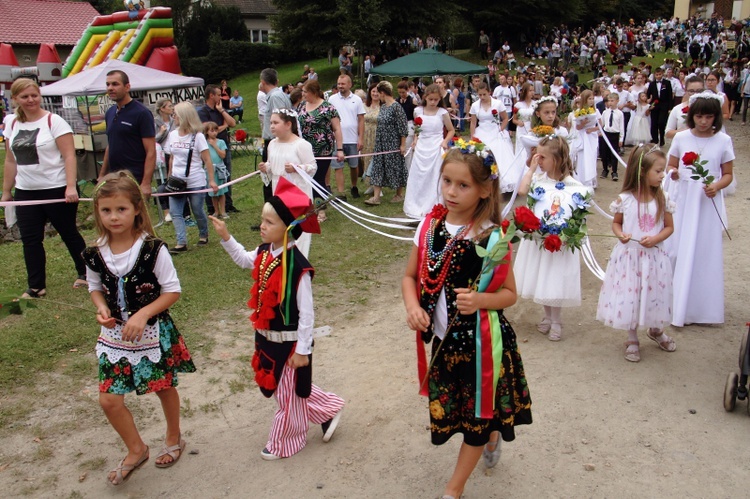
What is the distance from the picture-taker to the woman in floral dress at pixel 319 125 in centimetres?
962

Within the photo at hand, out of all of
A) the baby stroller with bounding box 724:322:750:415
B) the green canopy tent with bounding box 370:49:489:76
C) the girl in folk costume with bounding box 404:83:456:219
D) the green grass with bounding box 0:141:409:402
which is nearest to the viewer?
the baby stroller with bounding box 724:322:750:415

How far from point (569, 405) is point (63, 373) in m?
3.88

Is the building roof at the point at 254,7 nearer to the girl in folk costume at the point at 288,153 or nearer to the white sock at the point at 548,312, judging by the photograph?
the girl in folk costume at the point at 288,153

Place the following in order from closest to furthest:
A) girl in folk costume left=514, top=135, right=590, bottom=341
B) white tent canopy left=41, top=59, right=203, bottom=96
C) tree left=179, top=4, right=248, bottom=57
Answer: girl in folk costume left=514, top=135, right=590, bottom=341 < white tent canopy left=41, top=59, right=203, bottom=96 < tree left=179, top=4, right=248, bottom=57

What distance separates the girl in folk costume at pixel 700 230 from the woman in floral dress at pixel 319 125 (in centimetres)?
514

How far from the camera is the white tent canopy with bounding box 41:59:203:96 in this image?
611 inches

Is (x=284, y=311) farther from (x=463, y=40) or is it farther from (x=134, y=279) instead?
(x=463, y=40)

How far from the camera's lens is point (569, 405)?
4.56 metres

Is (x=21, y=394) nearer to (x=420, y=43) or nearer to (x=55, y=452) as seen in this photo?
(x=55, y=452)

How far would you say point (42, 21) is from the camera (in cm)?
4616

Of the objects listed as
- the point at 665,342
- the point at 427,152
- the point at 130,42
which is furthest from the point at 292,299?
the point at 130,42

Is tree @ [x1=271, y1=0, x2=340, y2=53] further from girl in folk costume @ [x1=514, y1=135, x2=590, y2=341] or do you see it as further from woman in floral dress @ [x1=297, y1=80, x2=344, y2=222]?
girl in folk costume @ [x1=514, y1=135, x2=590, y2=341]

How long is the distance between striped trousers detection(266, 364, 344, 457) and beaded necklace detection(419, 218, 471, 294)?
1142mm

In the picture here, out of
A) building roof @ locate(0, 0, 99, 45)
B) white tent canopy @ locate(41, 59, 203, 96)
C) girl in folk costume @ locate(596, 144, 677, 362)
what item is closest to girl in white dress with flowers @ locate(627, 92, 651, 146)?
white tent canopy @ locate(41, 59, 203, 96)
